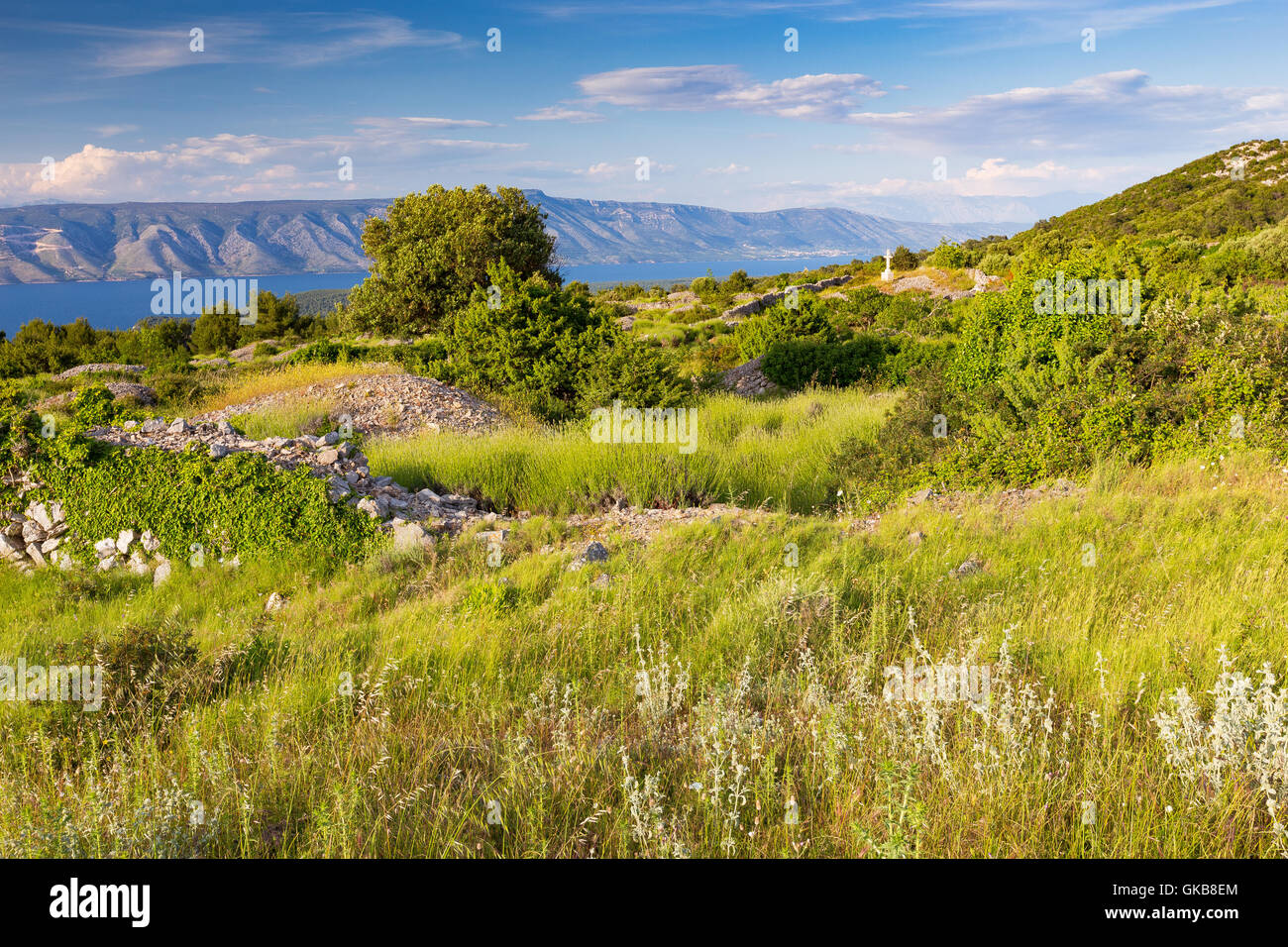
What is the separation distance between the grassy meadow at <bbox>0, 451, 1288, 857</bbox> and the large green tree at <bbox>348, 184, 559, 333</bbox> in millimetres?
19599

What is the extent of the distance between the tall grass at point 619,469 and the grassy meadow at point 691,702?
7.13 feet

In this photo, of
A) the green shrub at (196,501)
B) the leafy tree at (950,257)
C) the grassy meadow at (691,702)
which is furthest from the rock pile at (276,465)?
the leafy tree at (950,257)

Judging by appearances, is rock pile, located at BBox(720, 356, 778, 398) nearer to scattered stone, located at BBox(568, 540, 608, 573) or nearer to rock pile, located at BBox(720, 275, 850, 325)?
rock pile, located at BBox(720, 275, 850, 325)

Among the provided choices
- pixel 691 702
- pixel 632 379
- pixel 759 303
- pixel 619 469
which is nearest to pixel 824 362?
pixel 632 379

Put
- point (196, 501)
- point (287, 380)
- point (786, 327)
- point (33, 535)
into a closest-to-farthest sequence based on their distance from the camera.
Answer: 1. point (196, 501)
2. point (33, 535)
3. point (287, 380)
4. point (786, 327)

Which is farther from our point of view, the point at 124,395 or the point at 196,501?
the point at 124,395

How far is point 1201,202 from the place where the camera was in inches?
2132

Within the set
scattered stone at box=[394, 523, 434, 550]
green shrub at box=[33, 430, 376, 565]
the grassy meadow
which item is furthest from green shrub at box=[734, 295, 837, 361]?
green shrub at box=[33, 430, 376, 565]

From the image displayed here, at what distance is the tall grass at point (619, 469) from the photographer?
28.5 feet

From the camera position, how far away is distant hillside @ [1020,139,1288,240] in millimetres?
45219

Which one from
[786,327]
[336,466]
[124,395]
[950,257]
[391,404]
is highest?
[950,257]

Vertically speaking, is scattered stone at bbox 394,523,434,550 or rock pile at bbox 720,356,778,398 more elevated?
rock pile at bbox 720,356,778,398

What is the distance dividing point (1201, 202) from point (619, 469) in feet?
212

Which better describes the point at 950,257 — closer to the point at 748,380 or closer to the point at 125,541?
the point at 748,380
